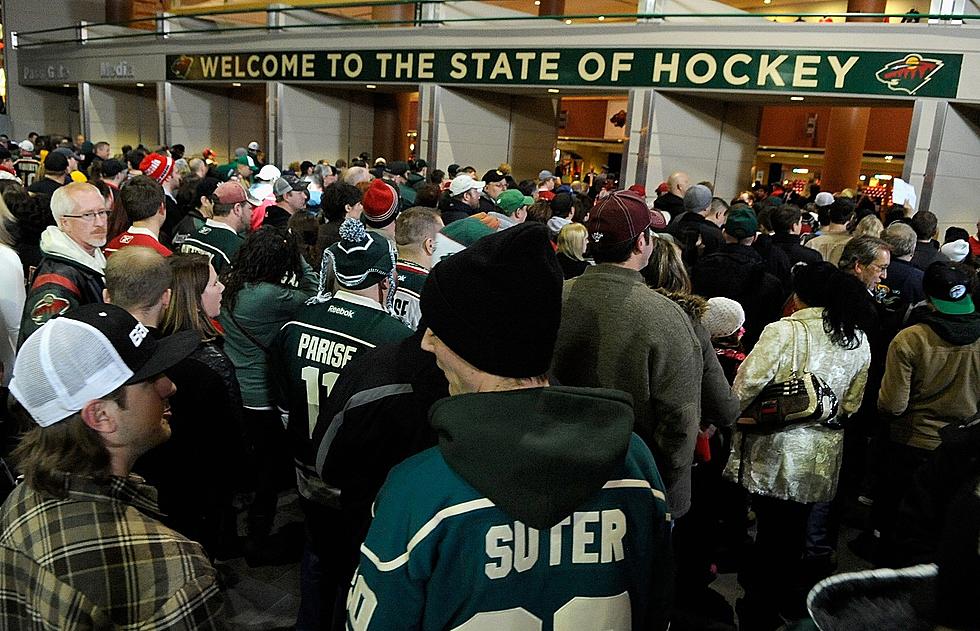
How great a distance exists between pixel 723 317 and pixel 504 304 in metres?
2.56

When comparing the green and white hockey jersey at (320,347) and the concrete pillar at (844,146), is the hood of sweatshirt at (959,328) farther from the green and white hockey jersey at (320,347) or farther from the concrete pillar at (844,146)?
the concrete pillar at (844,146)

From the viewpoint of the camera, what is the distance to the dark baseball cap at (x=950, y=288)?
151 inches

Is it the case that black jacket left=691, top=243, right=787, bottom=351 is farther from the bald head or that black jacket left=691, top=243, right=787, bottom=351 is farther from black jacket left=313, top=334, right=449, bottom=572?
black jacket left=313, top=334, right=449, bottom=572

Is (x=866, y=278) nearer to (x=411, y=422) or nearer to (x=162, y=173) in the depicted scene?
(x=411, y=422)

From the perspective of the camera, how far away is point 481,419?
1462 mm

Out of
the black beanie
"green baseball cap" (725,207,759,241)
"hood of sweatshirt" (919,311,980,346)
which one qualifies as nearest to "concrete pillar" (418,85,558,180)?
"green baseball cap" (725,207,759,241)

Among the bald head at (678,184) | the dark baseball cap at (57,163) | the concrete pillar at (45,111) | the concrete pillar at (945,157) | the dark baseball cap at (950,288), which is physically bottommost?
the dark baseball cap at (950,288)

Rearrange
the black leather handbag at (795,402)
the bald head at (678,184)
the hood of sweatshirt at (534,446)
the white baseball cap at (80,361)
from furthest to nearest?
the bald head at (678,184) → the black leather handbag at (795,402) → the white baseball cap at (80,361) → the hood of sweatshirt at (534,446)

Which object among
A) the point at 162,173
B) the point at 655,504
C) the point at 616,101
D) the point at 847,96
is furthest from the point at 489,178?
the point at 616,101

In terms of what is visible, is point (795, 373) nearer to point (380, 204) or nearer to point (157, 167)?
point (380, 204)

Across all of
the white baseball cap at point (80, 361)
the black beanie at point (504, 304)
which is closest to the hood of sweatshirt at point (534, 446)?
the black beanie at point (504, 304)

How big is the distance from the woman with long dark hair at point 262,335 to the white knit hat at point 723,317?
2336 millimetres

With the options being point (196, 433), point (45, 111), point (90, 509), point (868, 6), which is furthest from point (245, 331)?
point (45, 111)

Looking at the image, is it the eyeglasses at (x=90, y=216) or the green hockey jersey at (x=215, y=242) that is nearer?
the eyeglasses at (x=90, y=216)
